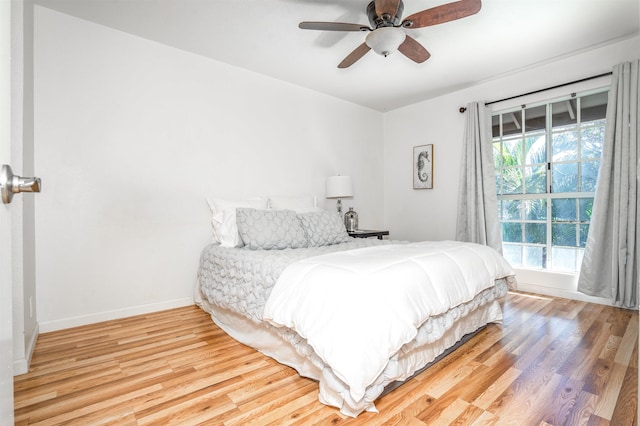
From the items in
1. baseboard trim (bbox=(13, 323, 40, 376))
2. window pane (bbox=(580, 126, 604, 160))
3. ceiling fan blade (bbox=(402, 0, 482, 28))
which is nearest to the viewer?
Answer: baseboard trim (bbox=(13, 323, 40, 376))

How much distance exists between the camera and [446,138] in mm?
4473

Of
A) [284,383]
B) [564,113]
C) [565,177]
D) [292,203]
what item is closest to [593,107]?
[564,113]

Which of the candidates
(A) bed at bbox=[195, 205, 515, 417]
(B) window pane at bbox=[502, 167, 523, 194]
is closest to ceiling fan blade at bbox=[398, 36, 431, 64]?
(A) bed at bbox=[195, 205, 515, 417]

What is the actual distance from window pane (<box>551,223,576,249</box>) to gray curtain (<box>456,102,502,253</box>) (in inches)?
→ 21.2

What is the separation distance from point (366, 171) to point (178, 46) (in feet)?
9.76

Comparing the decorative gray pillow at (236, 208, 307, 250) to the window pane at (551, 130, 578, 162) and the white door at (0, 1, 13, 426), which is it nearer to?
the white door at (0, 1, 13, 426)

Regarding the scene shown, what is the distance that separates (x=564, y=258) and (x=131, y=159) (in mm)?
4524

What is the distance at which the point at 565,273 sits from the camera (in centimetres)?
350

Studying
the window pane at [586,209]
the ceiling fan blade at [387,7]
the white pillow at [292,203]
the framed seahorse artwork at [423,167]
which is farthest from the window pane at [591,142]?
the white pillow at [292,203]

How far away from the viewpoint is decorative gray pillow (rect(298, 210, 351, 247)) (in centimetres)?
307

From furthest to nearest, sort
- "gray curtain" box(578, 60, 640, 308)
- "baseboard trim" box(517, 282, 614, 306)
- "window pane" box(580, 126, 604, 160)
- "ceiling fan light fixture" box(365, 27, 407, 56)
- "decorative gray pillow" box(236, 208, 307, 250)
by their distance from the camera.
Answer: "window pane" box(580, 126, 604, 160) < "baseboard trim" box(517, 282, 614, 306) < "gray curtain" box(578, 60, 640, 308) < "decorative gray pillow" box(236, 208, 307, 250) < "ceiling fan light fixture" box(365, 27, 407, 56)

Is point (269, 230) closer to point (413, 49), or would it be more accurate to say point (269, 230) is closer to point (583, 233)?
point (413, 49)

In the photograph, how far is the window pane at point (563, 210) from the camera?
3501 mm

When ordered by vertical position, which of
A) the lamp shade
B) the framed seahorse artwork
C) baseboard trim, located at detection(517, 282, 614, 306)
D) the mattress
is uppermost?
the framed seahorse artwork
